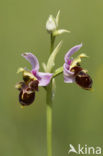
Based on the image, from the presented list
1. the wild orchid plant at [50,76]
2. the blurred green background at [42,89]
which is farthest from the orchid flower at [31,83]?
the blurred green background at [42,89]

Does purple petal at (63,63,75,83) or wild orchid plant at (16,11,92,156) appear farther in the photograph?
purple petal at (63,63,75,83)

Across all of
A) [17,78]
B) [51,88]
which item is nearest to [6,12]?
[17,78]

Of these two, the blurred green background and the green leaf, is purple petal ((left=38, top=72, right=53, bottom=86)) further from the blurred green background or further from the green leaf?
the blurred green background

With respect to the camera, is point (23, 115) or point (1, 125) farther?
point (23, 115)

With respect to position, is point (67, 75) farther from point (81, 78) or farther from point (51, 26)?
point (51, 26)

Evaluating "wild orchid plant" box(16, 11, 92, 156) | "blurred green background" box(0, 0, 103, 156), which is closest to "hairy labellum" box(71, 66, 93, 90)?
"wild orchid plant" box(16, 11, 92, 156)

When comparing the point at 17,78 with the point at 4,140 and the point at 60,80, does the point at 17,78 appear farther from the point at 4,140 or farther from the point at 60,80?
the point at 4,140

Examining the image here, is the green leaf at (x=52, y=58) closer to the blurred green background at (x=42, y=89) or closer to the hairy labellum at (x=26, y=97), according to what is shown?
the hairy labellum at (x=26, y=97)
